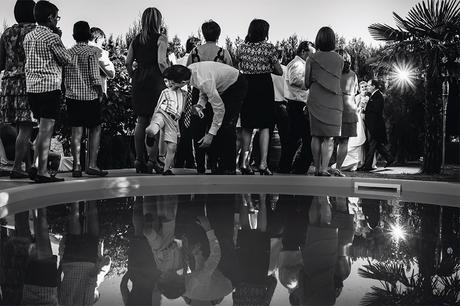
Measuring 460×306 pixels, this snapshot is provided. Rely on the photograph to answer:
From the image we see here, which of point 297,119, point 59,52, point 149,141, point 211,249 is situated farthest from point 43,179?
point 297,119

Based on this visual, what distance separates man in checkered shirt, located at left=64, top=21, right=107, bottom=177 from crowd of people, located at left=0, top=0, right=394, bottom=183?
1cm

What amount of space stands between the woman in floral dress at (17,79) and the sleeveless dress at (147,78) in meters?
1.63

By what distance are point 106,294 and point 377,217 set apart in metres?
3.01

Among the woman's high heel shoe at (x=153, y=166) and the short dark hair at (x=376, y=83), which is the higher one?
the short dark hair at (x=376, y=83)

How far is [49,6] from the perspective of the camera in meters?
6.06

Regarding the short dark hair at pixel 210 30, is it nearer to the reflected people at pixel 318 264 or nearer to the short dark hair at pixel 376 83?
the reflected people at pixel 318 264

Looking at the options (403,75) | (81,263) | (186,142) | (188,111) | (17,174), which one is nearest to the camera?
(81,263)

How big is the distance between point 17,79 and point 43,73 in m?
0.55

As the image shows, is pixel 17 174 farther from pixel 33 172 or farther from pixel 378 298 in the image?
pixel 378 298

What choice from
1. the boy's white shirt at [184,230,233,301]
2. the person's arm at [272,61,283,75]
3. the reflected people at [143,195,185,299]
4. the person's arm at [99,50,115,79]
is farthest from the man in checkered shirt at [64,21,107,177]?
the boy's white shirt at [184,230,233,301]

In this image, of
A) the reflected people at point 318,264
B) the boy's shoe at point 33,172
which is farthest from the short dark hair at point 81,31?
the reflected people at point 318,264

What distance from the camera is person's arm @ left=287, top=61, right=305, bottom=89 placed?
845 centimetres

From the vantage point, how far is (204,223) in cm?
422

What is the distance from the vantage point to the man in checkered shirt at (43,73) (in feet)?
19.7
